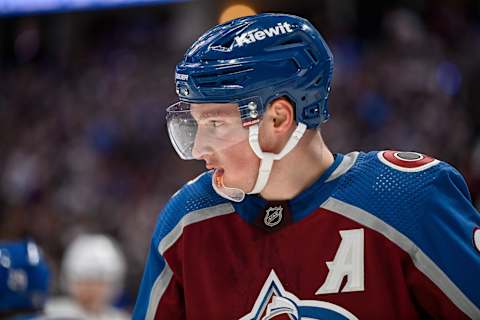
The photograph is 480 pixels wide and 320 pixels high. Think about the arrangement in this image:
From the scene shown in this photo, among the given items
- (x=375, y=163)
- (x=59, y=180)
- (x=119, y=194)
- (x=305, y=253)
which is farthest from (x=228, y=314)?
(x=59, y=180)

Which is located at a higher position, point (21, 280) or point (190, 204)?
point (190, 204)

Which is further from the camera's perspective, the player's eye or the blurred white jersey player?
the blurred white jersey player

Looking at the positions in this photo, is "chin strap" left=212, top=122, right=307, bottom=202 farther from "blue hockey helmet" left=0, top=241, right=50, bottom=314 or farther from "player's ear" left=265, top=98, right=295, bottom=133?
"blue hockey helmet" left=0, top=241, right=50, bottom=314

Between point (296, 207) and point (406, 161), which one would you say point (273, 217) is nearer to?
point (296, 207)

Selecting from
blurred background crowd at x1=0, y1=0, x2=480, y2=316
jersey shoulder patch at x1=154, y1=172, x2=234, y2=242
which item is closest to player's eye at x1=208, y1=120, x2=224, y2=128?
jersey shoulder patch at x1=154, y1=172, x2=234, y2=242

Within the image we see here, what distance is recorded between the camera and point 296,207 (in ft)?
6.50

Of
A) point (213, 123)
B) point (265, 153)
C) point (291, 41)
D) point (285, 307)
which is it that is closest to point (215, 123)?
point (213, 123)

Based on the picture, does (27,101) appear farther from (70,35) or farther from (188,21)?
(188,21)

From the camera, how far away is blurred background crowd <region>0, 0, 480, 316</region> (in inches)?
282

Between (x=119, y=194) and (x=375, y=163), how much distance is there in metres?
7.87

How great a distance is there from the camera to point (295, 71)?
192 centimetres

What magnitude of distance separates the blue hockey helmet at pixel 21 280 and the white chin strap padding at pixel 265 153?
49.3 inches

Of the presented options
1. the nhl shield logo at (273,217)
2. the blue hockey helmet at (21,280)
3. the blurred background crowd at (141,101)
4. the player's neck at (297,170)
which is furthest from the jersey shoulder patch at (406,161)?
the blurred background crowd at (141,101)

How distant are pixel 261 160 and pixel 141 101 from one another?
841 cm
